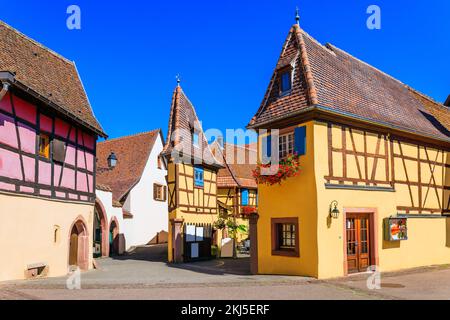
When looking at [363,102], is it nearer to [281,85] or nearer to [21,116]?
[281,85]

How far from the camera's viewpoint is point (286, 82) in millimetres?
15383

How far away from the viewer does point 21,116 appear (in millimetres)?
13406

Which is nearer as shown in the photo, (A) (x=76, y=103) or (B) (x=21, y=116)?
(B) (x=21, y=116)

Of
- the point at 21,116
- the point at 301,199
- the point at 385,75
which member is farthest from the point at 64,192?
the point at 385,75

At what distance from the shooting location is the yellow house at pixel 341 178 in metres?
13.5

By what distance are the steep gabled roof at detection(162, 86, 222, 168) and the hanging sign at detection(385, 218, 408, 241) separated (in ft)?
35.5

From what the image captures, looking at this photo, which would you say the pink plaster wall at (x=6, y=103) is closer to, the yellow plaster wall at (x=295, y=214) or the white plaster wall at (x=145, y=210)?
the yellow plaster wall at (x=295, y=214)

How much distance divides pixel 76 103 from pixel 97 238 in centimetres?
1053

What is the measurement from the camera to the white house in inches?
1014

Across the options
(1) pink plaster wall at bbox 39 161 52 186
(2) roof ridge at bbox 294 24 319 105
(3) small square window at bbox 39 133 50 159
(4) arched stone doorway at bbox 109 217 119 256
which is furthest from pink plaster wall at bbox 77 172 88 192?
(2) roof ridge at bbox 294 24 319 105

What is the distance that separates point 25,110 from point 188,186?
405 inches

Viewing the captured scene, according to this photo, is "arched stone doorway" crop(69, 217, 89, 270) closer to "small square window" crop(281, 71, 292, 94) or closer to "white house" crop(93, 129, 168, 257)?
"white house" crop(93, 129, 168, 257)

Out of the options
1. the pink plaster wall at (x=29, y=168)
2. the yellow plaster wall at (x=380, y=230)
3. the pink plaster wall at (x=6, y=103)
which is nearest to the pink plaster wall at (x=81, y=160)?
the pink plaster wall at (x=29, y=168)

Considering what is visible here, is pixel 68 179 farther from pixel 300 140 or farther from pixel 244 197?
pixel 244 197
